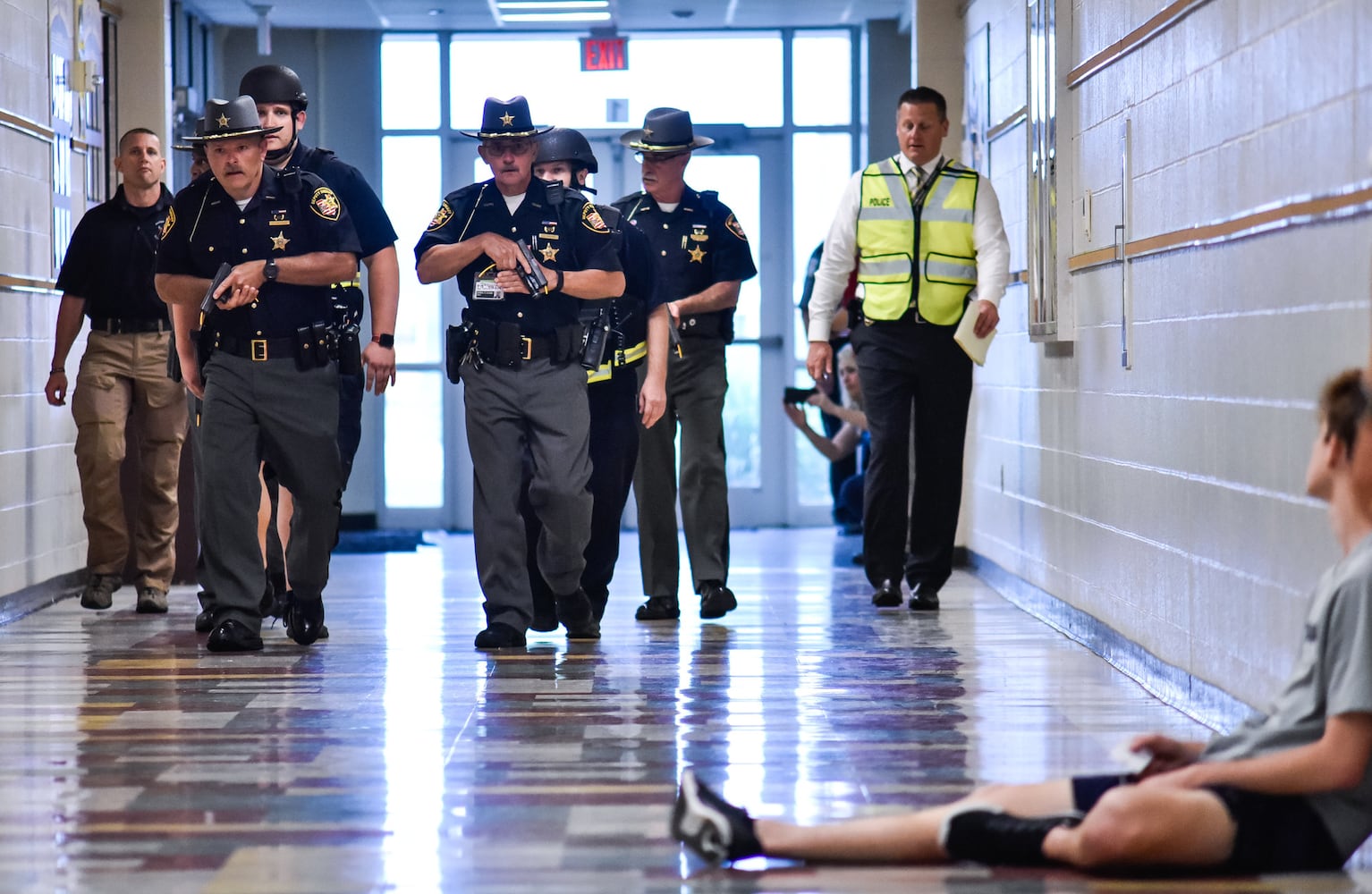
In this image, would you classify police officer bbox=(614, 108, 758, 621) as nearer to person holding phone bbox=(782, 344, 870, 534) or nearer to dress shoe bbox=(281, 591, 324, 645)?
dress shoe bbox=(281, 591, 324, 645)

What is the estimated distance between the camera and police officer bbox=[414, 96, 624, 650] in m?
4.90

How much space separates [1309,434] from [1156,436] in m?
1.14

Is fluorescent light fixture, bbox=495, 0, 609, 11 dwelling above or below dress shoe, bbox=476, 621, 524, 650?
above

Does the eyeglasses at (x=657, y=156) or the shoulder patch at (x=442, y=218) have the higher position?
the eyeglasses at (x=657, y=156)

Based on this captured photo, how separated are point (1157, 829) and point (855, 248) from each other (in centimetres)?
390

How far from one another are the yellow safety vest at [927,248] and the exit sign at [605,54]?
192 inches

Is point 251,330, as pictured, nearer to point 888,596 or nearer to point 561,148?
point 561,148

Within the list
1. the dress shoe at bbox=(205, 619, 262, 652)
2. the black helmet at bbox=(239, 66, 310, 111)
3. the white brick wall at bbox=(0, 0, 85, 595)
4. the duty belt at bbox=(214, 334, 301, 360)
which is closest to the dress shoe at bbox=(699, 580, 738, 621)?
the dress shoe at bbox=(205, 619, 262, 652)

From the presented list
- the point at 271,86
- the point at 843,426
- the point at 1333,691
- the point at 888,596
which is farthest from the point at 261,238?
the point at 843,426

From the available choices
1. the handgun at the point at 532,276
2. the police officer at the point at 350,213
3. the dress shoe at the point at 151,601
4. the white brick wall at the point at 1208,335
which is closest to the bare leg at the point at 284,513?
the police officer at the point at 350,213

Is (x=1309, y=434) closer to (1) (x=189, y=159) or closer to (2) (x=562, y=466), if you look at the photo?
(2) (x=562, y=466)

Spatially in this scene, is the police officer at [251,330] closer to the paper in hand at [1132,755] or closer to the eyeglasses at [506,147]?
the eyeglasses at [506,147]

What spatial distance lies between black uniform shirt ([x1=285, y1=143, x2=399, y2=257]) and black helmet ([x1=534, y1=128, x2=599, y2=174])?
507 millimetres

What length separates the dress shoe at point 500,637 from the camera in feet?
16.6
